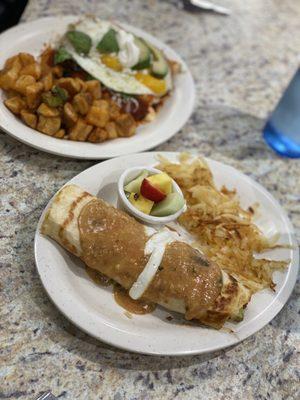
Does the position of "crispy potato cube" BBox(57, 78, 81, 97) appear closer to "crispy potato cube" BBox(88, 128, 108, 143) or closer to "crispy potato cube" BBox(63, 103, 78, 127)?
"crispy potato cube" BBox(63, 103, 78, 127)

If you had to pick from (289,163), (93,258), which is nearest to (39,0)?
(289,163)

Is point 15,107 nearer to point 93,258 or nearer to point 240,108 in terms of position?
point 93,258

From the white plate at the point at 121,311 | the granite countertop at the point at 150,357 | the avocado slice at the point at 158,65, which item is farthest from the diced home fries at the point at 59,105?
the avocado slice at the point at 158,65

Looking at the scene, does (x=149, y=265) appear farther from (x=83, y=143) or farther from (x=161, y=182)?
(x=83, y=143)

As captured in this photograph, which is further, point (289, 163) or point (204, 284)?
point (289, 163)

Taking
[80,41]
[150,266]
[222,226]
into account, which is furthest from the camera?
[80,41]

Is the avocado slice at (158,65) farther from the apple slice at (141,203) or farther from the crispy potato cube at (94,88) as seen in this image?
the apple slice at (141,203)

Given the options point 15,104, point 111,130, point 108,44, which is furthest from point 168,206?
point 108,44
